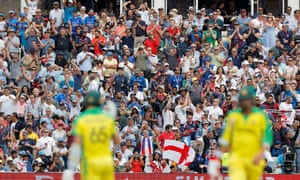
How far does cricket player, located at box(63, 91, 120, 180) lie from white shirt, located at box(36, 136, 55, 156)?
11194mm

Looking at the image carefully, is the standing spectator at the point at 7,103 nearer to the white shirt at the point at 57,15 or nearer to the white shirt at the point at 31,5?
the white shirt at the point at 57,15

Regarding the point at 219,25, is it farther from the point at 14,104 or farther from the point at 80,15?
the point at 14,104

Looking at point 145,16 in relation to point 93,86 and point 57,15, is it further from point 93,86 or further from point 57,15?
point 93,86

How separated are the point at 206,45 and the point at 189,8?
3.20 m

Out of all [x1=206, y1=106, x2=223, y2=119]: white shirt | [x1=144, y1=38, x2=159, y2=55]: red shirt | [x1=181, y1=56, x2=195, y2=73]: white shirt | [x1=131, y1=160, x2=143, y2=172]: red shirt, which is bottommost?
[x1=131, y1=160, x2=143, y2=172]: red shirt

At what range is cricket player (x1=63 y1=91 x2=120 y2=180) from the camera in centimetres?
1745

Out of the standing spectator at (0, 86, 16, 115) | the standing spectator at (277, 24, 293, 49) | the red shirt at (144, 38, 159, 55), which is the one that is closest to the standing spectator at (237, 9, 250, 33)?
the standing spectator at (277, 24, 293, 49)

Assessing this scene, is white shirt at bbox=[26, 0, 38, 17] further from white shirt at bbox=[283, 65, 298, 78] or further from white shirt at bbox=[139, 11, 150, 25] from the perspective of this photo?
white shirt at bbox=[283, 65, 298, 78]

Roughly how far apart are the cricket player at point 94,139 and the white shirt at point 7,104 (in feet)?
44.9

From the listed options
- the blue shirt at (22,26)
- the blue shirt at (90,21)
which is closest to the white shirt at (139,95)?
the blue shirt at (90,21)

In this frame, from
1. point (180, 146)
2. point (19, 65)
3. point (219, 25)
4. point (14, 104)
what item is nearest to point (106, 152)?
point (180, 146)

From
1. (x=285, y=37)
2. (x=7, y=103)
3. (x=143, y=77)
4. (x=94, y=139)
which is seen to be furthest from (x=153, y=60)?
(x=94, y=139)

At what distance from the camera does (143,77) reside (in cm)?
3256

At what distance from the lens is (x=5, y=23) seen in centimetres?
3519
